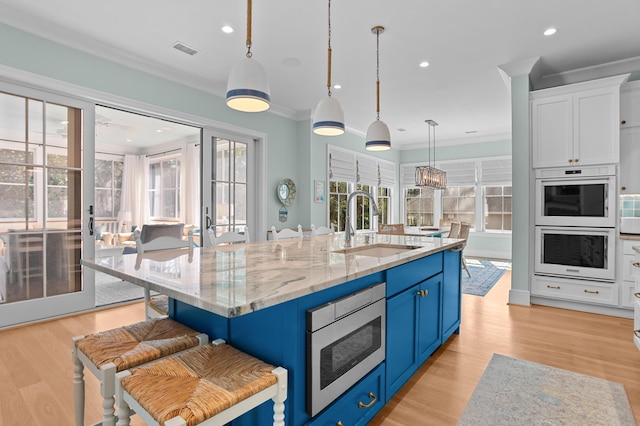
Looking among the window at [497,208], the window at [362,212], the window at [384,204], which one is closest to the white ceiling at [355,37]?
the window at [362,212]

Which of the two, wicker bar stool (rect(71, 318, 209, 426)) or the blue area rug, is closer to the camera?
wicker bar stool (rect(71, 318, 209, 426))

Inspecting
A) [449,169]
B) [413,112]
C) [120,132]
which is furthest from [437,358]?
[120,132]

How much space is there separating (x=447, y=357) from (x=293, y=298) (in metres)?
1.96

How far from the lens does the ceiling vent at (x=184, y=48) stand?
345 cm

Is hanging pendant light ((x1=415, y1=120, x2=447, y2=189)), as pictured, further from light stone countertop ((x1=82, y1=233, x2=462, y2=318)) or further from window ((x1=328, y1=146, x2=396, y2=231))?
light stone countertop ((x1=82, y1=233, x2=462, y2=318))

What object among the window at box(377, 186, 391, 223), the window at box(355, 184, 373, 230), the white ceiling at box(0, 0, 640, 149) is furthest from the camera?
the window at box(377, 186, 391, 223)

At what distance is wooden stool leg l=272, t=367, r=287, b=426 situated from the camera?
1095 mm

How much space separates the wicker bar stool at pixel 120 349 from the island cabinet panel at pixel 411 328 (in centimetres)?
100

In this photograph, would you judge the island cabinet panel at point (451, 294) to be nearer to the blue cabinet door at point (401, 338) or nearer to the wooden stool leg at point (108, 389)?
the blue cabinet door at point (401, 338)

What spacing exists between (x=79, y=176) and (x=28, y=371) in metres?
1.97

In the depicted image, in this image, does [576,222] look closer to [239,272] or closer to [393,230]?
[393,230]

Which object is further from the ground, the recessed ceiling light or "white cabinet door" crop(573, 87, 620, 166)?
the recessed ceiling light

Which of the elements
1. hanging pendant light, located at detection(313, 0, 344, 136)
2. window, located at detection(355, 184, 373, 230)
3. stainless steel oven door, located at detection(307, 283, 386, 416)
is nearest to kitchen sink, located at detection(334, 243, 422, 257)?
stainless steel oven door, located at detection(307, 283, 386, 416)

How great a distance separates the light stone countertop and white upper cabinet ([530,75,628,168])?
107 inches
